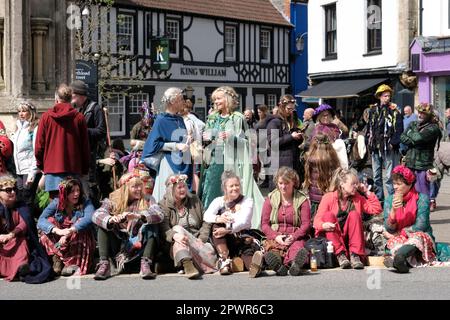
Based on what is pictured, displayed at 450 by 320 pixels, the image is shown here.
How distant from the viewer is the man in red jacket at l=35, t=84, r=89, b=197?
896cm

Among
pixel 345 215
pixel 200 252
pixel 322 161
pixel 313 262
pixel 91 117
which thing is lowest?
pixel 313 262

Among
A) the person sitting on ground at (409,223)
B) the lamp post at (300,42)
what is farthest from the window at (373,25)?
the person sitting on ground at (409,223)

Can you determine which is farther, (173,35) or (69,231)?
(173,35)

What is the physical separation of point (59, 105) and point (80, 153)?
1.89 ft

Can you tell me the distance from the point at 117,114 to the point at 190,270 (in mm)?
28061

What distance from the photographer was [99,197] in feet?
33.8

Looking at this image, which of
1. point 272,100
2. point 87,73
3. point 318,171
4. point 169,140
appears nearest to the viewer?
point 318,171

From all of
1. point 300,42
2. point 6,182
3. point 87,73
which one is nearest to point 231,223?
point 6,182

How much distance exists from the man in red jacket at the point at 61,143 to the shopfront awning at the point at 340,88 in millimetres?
20217

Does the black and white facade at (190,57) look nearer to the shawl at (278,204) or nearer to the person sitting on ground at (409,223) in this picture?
the shawl at (278,204)

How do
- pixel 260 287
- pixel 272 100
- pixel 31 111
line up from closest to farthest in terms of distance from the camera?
pixel 260 287 → pixel 31 111 → pixel 272 100

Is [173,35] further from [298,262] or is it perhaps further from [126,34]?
[298,262]

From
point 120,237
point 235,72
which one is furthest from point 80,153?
point 235,72

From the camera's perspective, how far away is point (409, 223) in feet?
28.3
